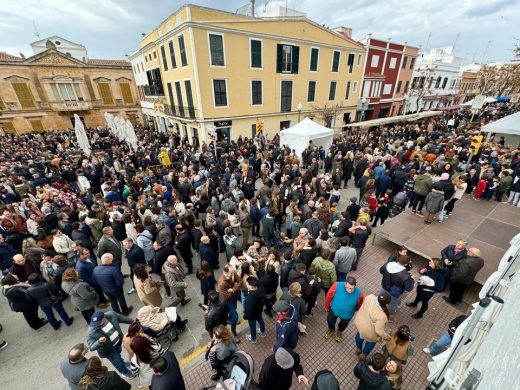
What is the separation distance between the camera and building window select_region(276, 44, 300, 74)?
66.2 feet

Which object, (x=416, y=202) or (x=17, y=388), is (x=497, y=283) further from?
(x=17, y=388)

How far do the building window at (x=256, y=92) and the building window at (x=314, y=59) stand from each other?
20.8 feet

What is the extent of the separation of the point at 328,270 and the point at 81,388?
13.2 feet

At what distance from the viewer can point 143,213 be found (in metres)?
6.55

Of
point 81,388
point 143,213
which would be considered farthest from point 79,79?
point 81,388

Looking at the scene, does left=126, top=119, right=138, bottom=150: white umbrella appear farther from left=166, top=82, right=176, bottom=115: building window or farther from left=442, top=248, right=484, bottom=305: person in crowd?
left=442, top=248, right=484, bottom=305: person in crowd

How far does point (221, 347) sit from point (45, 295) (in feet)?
11.9

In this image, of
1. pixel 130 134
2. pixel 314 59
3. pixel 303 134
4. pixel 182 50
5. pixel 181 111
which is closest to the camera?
pixel 303 134

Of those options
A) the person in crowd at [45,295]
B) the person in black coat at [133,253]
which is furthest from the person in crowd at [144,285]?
the person in crowd at [45,295]

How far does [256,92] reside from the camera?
20188 millimetres

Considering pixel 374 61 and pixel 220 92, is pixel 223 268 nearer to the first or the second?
pixel 220 92

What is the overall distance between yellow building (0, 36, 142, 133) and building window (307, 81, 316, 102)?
2409 centimetres

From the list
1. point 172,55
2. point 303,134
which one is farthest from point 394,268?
point 172,55

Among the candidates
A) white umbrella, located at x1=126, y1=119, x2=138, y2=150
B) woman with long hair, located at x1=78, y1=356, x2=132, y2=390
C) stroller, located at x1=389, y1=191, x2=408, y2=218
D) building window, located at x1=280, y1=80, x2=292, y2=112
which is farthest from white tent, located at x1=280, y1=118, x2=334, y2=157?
woman with long hair, located at x1=78, y1=356, x2=132, y2=390
